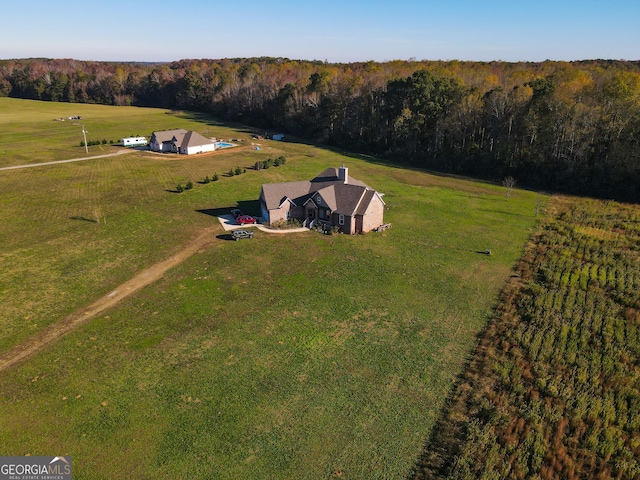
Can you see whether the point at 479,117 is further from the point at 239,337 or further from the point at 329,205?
the point at 239,337

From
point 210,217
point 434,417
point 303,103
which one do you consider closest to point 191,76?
point 303,103

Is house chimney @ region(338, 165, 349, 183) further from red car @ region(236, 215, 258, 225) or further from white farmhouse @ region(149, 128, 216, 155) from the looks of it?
white farmhouse @ region(149, 128, 216, 155)

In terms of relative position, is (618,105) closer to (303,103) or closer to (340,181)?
(340,181)

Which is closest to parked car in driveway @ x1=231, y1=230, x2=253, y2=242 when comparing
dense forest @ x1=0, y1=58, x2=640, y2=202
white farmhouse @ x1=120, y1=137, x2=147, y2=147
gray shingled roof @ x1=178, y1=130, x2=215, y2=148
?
dense forest @ x1=0, y1=58, x2=640, y2=202

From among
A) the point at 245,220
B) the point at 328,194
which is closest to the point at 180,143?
the point at 245,220

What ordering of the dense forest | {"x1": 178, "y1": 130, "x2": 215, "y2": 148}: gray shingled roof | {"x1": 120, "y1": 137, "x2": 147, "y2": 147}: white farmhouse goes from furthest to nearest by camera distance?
{"x1": 120, "y1": 137, "x2": 147, "y2": 147}: white farmhouse → {"x1": 178, "y1": 130, "x2": 215, "y2": 148}: gray shingled roof → the dense forest

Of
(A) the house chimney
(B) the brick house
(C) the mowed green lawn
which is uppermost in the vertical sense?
(A) the house chimney

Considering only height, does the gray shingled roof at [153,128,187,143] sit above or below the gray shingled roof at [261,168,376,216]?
above
